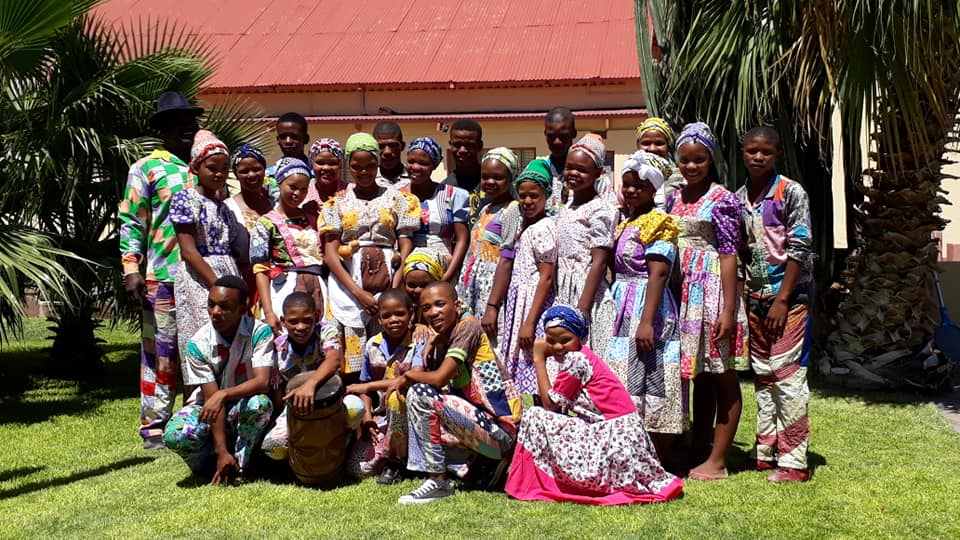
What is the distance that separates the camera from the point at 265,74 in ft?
60.9

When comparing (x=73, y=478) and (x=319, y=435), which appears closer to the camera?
(x=319, y=435)

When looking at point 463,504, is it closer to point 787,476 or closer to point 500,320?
point 500,320

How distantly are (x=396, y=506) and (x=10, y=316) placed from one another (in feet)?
14.1

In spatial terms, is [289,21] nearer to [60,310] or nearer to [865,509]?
[60,310]

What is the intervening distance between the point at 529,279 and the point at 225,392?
167cm

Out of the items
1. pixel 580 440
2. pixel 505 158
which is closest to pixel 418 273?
pixel 505 158

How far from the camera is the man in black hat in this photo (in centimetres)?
598

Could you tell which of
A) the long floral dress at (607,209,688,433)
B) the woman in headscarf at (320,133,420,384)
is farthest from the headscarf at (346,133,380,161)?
the long floral dress at (607,209,688,433)

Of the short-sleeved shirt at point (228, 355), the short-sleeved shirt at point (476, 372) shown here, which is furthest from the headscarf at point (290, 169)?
the short-sleeved shirt at point (476, 372)

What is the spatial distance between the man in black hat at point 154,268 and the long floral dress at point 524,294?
6.58 feet

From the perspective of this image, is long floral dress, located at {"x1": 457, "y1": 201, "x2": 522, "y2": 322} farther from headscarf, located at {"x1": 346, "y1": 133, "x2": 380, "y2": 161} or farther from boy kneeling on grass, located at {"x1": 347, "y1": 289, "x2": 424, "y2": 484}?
headscarf, located at {"x1": 346, "y1": 133, "x2": 380, "y2": 161}

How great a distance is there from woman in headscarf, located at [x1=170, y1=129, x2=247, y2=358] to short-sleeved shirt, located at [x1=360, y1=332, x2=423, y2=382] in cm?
99

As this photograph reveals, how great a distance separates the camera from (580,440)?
187 inches

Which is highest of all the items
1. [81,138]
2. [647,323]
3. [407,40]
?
[407,40]
